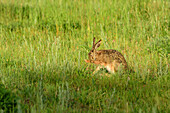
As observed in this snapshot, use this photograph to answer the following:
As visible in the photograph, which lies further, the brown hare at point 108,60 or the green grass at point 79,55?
the brown hare at point 108,60

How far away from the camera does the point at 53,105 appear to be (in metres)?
3.87

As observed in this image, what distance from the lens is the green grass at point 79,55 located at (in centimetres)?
414

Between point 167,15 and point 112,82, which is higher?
point 167,15

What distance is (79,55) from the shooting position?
18.4 feet

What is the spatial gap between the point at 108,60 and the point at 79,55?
0.71m

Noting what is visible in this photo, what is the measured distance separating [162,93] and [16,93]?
2.53 meters

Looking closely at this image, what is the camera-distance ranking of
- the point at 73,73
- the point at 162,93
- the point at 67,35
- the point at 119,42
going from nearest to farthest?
the point at 162,93 → the point at 73,73 → the point at 119,42 → the point at 67,35

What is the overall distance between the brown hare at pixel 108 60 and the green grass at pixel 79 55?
203 millimetres

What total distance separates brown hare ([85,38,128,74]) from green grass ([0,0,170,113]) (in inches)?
8.0

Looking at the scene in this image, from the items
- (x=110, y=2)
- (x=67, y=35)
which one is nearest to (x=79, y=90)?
(x=67, y=35)

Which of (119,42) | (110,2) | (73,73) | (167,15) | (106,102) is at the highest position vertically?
(110,2)

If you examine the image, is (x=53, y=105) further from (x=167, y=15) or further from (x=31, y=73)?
(x=167, y=15)

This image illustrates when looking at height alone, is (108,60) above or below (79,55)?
below

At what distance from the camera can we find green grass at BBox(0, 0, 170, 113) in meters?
4.14
